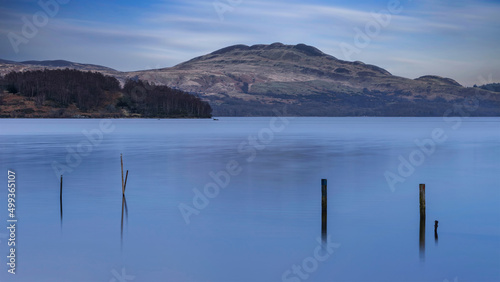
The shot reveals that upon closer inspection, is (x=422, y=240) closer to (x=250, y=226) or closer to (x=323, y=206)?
(x=323, y=206)

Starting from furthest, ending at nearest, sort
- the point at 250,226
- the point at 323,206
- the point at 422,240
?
the point at 250,226
the point at 323,206
the point at 422,240

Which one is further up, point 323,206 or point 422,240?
point 323,206

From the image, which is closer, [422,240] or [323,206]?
[422,240]

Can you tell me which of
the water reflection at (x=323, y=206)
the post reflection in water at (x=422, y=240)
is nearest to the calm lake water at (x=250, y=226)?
the post reflection in water at (x=422, y=240)

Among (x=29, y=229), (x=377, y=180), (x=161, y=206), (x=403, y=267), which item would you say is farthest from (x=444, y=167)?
(x=29, y=229)

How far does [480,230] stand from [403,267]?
791cm

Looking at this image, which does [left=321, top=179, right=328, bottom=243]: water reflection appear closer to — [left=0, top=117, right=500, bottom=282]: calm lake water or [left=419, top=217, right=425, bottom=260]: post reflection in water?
[left=0, top=117, right=500, bottom=282]: calm lake water

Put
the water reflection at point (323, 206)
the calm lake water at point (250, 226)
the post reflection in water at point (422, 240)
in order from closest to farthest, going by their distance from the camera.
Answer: the calm lake water at point (250, 226), the post reflection in water at point (422, 240), the water reflection at point (323, 206)

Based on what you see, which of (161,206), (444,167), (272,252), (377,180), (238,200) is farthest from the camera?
(444,167)

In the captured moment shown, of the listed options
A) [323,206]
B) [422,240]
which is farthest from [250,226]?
[422,240]

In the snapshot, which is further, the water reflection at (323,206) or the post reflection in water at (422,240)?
the water reflection at (323,206)

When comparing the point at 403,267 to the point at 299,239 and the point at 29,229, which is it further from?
the point at 29,229

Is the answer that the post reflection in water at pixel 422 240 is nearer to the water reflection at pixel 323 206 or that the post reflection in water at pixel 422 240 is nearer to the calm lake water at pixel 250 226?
the calm lake water at pixel 250 226

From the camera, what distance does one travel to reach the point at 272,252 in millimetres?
22812
